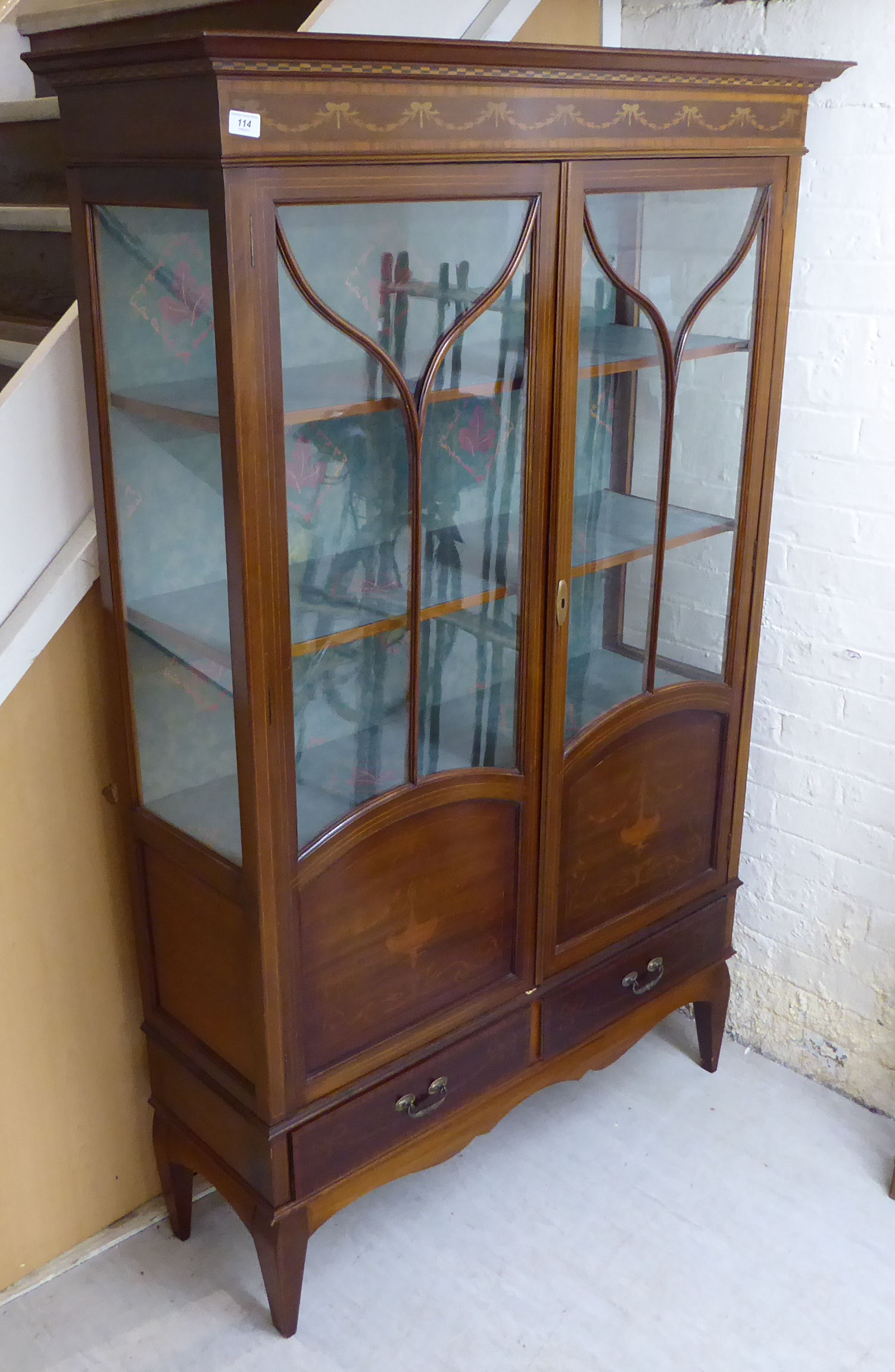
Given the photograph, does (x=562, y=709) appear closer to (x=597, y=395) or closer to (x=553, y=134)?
(x=597, y=395)

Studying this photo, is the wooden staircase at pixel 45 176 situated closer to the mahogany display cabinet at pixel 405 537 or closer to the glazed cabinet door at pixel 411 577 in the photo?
the mahogany display cabinet at pixel 405 537

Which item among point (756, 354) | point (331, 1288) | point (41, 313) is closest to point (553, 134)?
point (756, 354)

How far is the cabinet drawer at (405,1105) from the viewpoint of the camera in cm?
169

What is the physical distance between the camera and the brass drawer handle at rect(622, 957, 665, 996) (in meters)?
2.07

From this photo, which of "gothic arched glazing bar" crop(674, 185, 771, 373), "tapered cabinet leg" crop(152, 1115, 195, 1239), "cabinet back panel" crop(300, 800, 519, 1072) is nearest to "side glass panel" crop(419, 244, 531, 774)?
"cabinet back panel" crop(300, 800, 519, 1072)

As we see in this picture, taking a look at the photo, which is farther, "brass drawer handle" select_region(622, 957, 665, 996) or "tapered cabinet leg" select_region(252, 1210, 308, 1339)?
"brass drawer handle" select_region(622, 957, 665, 996)

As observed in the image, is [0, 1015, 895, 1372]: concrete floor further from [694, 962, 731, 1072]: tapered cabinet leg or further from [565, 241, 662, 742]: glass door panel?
[565, 241, 662, 742]: glass door panel

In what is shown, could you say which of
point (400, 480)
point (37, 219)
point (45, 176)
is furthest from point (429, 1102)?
point (45, 176)

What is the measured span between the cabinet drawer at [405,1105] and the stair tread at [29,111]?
1.56m

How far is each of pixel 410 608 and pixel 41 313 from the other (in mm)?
888

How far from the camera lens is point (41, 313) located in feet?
6.50

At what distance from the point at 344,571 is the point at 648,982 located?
3.30 feet

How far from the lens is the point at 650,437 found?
1807mm

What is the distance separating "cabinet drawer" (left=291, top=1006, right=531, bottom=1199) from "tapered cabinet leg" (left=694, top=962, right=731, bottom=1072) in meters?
0.49
